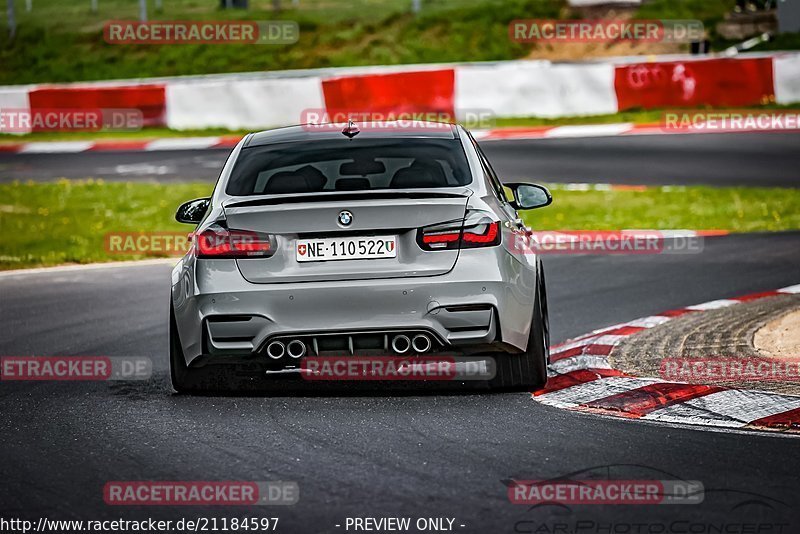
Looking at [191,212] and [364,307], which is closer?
[364,307]

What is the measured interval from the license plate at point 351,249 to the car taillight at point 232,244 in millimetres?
212

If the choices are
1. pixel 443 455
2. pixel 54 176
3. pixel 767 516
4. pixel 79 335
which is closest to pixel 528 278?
pixel 443 455

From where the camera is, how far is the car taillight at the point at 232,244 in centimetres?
778

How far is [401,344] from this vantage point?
7.76 m

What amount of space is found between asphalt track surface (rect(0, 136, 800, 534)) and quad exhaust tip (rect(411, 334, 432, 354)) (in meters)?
0.31

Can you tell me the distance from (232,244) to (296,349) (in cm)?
61

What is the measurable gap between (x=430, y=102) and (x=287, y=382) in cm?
1939

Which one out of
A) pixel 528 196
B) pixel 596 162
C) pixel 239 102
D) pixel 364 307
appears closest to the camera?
pixel 364 307

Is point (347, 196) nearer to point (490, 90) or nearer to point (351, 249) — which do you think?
point (351, 249)

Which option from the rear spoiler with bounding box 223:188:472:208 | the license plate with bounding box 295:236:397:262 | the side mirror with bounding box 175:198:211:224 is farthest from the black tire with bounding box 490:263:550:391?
the side mirror with bounding box 175:198:211:224

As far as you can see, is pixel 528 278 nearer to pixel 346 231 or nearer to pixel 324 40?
pixel 346 231

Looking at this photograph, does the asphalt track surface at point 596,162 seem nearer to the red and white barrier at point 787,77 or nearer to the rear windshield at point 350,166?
the red and white barrier at point 787,77

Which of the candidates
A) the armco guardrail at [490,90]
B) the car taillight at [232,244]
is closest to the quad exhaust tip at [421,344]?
the car taillight at [232,244]

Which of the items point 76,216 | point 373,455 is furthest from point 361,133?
point 76,216
